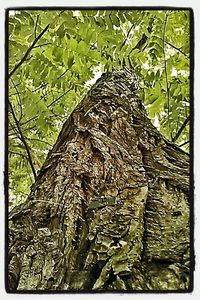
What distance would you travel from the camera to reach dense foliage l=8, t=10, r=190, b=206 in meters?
0.96

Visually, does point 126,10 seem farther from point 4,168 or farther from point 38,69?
point 4,168

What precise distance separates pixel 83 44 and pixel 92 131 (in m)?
0.16

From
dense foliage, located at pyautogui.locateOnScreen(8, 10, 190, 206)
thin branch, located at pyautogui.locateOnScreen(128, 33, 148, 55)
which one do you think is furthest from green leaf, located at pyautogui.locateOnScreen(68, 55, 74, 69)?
thin branch, located at pyautogui.locateOnScreen(128, 33, 148, 55)

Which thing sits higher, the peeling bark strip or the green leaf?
the green leaf

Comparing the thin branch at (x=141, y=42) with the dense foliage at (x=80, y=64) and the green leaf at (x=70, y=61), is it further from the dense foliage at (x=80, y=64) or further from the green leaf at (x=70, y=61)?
the green leaf at (x=70, y=61)

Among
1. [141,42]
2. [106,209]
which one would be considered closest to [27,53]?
[141,42]

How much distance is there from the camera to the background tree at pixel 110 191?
92cm

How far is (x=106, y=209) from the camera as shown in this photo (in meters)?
0.93

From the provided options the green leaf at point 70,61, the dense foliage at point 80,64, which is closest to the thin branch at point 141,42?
the dense foliage at point 80,64

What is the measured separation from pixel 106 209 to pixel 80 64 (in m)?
0.27

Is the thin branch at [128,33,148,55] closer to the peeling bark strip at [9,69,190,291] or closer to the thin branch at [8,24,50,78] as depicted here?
the peeling bark strip at [9,69,190,291]

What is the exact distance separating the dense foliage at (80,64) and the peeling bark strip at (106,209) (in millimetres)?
24

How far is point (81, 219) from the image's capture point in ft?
3.06
